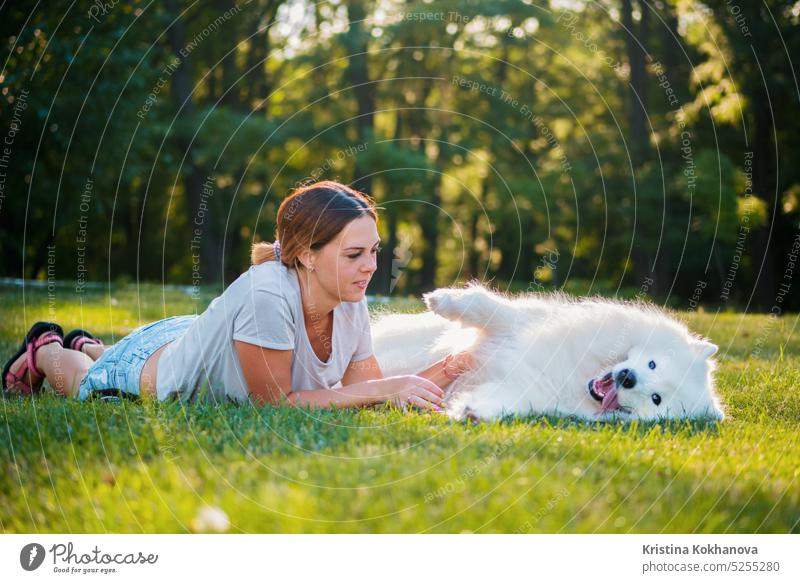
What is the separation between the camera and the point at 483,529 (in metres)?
2.72

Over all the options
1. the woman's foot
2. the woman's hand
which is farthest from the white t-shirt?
the woman's foot

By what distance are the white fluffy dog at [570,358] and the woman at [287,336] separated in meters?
0.43

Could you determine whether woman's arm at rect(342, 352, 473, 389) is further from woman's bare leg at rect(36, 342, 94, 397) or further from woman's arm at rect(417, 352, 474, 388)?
woman's bare leg at rect(36, 342, 94, 397)

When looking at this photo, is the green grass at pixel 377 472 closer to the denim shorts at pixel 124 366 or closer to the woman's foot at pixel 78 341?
the denim shorts at pixel 124 366

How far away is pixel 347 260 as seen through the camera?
4535 mm

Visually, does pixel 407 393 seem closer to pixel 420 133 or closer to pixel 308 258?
pixel 308 258

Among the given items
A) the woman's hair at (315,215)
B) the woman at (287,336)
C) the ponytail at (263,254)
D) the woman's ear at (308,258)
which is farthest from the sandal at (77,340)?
the woman's ear at (308,258)

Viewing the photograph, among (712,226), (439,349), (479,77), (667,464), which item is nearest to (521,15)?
(479,77)

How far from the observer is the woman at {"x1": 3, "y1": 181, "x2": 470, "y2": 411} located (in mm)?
4383

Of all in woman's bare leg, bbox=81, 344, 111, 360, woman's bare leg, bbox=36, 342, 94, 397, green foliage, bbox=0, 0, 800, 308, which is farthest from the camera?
green foliage, bbox=0, 0, 800, 308

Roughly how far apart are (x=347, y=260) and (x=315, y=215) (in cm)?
31

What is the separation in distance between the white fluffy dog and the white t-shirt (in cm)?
86
